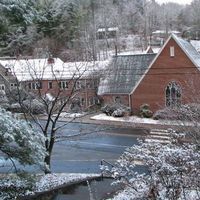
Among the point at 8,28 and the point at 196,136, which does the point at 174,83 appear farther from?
the point at 8,28

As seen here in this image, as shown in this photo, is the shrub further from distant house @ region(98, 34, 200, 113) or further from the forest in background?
the forest in background

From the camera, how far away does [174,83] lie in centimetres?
3775

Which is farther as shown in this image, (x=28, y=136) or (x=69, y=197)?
(x=69, y=197)

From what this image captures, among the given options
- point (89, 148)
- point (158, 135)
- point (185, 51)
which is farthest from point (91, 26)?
point (89, 148)

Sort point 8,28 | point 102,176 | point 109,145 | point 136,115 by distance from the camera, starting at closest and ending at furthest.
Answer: point 8,28 → point 102,176 → point 109,145 → point 136,115

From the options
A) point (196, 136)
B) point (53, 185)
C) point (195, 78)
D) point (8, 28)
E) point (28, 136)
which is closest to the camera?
point (8, 28)

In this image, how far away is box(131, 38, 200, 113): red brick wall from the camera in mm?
36594

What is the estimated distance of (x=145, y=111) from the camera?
1485 inches

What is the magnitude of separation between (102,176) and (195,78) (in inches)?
759

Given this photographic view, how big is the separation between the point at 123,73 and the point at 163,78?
5276 millimetres

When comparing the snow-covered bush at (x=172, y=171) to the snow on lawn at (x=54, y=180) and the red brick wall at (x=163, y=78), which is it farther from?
the red brick wall at (x=163, y=78)

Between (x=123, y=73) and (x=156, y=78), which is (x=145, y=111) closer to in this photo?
(x=156, y=78)

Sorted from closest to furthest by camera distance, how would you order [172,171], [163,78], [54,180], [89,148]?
[172,171], [54,180], [89,148], [163,78]

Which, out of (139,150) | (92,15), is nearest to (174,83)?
(139,150)
